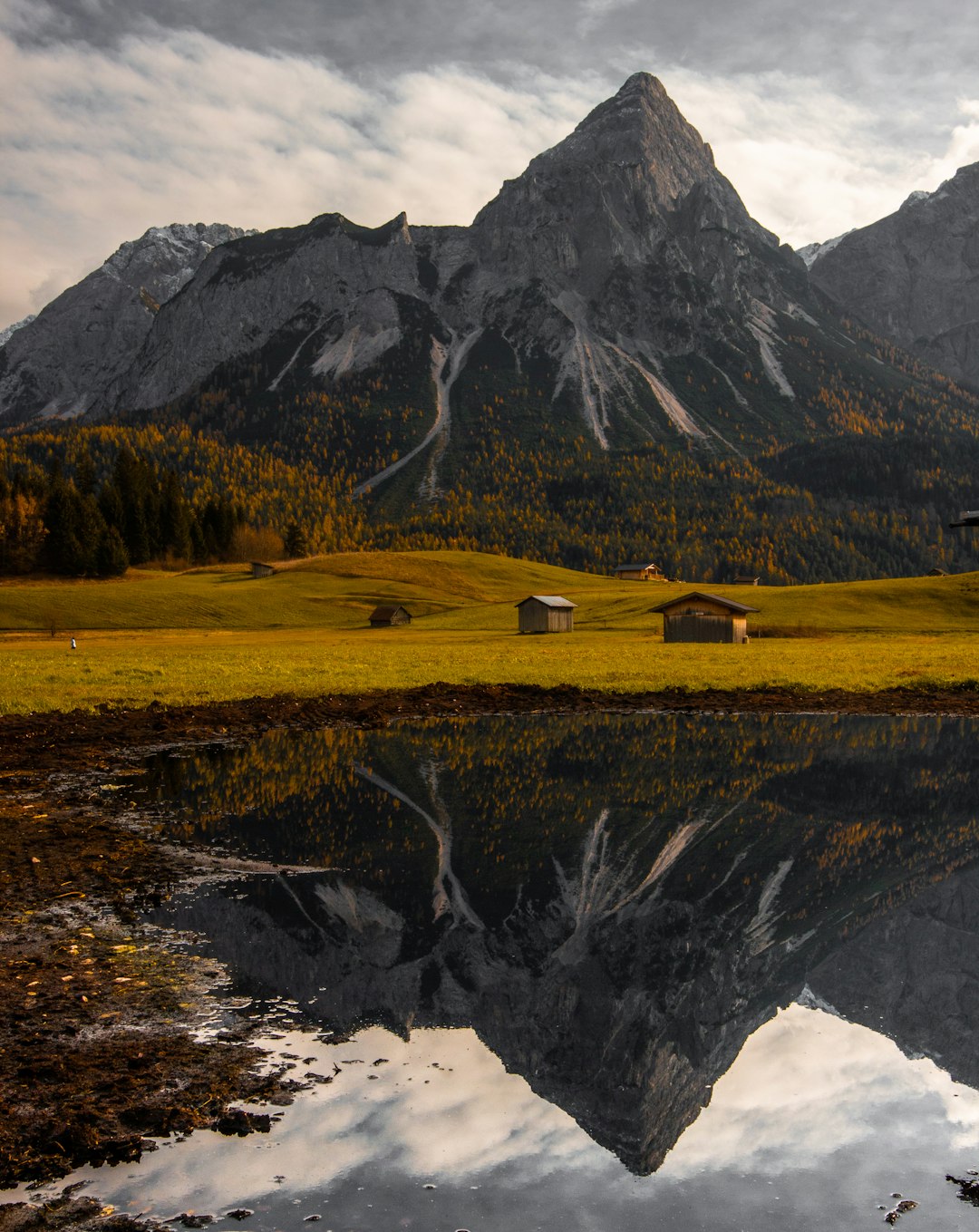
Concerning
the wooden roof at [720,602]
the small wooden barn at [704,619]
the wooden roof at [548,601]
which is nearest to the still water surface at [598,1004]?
the wooden roof at [720,602]

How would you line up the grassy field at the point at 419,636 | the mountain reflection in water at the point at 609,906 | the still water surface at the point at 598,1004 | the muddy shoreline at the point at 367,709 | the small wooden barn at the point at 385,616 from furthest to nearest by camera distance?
1. the small wooden barn at the point at 385,616
2. the grassy field at the point at 419,636
3. the muddy shoreline at the point at 367,709
4. the mountain reflection in water at the point at 609,906
5. the still water surface at the point at 598,1004

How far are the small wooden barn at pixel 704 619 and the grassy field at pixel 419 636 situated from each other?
2.99 metres

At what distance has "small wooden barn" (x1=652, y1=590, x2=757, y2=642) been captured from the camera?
85.9m

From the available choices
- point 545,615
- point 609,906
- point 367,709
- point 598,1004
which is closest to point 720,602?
point 545,615

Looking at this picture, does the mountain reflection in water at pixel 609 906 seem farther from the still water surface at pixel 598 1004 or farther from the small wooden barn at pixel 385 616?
the small wooden barn at pixel 385 616

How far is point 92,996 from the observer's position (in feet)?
38.7

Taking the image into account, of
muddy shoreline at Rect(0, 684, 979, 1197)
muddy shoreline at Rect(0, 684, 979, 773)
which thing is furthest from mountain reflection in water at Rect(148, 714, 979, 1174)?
muddy shoreline at Rect(0, 684, 979, 773)

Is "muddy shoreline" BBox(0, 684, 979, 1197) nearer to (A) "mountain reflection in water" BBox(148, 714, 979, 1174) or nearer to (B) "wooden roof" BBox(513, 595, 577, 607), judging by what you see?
(A) "mountain reflection in water" BBox(148, 714, 979, 1174)

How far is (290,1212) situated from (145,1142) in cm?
166

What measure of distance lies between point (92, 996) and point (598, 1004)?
6.07m

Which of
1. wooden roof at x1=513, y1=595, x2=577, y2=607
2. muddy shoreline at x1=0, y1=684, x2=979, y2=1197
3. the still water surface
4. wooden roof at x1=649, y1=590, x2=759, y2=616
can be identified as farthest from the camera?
wooden roof at x1=513, y1=595, x2=577, y2=607

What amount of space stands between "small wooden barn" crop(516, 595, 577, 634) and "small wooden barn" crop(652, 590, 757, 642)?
49.4 ft

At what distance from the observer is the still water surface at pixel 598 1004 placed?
810 cm

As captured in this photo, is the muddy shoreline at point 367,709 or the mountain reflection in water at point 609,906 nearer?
the mountain reflection in water at point 609,906
